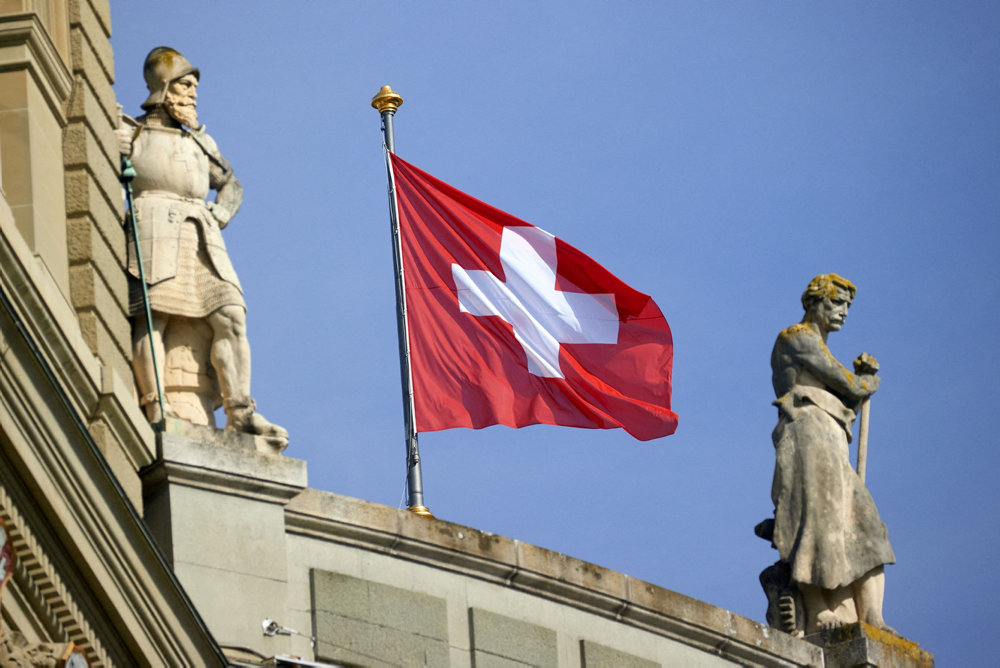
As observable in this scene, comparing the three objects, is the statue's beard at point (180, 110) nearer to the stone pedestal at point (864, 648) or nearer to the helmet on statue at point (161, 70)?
the helmet on statue at point (161, 70)

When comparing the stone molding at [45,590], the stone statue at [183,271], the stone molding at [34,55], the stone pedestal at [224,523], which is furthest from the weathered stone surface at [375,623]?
the stone molding at [34,55]

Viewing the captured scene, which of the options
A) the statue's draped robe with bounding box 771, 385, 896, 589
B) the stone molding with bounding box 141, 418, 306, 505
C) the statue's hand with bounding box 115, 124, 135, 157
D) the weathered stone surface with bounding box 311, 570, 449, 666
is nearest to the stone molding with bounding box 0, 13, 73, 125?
the statue's hand with bounding box 115, 124, 135, 157

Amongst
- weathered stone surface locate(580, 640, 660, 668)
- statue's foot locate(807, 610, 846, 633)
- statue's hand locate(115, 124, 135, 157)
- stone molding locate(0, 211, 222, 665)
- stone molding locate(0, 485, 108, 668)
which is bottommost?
stone molding locate(0, 485, 108, 668)

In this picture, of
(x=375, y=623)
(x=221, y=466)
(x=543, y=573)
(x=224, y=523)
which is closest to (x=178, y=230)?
(x=221, y=466)

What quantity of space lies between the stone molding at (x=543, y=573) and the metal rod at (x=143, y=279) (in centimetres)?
129

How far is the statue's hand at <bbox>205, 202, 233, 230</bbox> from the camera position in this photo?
2397 centimetres

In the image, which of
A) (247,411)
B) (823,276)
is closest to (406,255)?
(823,276)

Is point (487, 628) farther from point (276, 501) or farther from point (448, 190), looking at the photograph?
point (448, 190)

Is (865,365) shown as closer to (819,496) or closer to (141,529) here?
(819,496)

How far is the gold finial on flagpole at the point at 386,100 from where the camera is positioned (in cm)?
2945

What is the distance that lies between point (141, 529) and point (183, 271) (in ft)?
11.8

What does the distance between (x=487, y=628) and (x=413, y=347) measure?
421 cm

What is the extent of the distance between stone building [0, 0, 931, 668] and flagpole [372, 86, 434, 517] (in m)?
1.40

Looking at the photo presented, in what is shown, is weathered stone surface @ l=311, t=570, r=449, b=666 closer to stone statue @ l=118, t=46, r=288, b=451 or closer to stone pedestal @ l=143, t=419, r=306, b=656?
stone pedestal @ l=143, t=419, r=306, b=656
